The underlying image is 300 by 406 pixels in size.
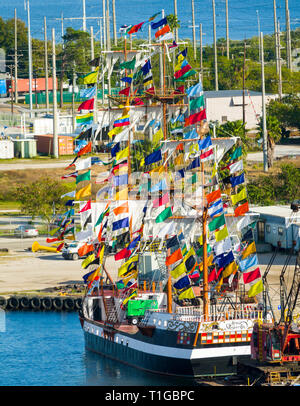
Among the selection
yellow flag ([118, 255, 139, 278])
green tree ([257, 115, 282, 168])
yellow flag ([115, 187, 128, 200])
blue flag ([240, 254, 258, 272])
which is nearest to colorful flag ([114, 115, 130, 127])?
yellow flag ([115, 187, 128, 200])

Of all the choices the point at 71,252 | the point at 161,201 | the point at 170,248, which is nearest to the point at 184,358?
the point at 170,248

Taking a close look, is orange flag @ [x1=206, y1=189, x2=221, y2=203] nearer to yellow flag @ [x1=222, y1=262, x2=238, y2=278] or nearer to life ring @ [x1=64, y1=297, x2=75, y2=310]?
yellow flag @ [x1=222, y1=262, x2=238, y2=278]

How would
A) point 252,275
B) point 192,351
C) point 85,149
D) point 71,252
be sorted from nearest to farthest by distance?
point 192,351 → point 252,275 → point 85,149 → point 71,252

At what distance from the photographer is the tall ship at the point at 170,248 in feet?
186

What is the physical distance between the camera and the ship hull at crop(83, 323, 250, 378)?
5578 cm

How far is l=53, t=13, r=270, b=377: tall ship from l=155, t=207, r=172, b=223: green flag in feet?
0.27

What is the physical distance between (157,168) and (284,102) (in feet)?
307

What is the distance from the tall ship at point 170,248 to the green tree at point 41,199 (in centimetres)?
3128

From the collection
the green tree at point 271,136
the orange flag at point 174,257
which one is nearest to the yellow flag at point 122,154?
the orange flag at point 174,257

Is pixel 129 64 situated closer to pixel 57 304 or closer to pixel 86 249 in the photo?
pixel 86 249

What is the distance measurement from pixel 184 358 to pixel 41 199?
5141 centimetres

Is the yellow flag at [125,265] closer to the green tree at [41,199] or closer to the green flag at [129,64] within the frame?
the green flag at [129,64]

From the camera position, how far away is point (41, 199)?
345 feet

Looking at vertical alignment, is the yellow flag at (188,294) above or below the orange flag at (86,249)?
below
